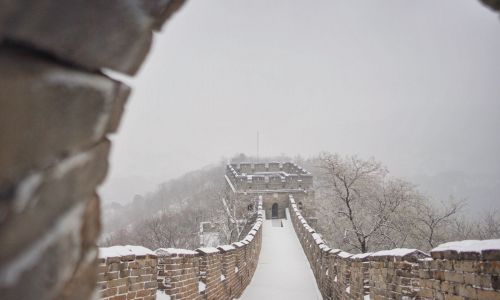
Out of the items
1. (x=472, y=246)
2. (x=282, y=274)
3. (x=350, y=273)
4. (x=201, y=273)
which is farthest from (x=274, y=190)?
(x=472, y=246)

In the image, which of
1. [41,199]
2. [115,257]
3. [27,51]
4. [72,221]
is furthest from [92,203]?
[115,257]

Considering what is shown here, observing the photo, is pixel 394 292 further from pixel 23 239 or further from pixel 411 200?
pixel 411 200

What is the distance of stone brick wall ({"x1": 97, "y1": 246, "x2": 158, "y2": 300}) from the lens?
3.62m

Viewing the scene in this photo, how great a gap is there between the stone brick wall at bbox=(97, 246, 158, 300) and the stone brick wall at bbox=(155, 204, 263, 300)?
54cm

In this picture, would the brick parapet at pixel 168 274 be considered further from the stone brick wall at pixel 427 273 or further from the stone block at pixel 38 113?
the stone block at pixel 38 113

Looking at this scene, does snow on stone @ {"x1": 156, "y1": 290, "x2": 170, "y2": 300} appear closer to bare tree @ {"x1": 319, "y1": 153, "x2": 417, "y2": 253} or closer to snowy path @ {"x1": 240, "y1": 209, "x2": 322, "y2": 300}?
snowy path @ {"x1": 240, "y1": 209, "x2": 322, "y2": 300}

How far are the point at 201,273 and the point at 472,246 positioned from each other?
4.75 metres

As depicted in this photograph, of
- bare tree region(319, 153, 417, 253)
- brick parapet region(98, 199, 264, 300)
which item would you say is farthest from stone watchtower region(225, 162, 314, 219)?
brick parapet region(98, 199, 264, 300)

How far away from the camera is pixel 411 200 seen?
22.5 meters

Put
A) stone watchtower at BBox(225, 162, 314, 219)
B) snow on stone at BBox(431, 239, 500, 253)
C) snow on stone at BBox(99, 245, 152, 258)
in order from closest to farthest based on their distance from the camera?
snow on stone at BBox(431, 239, 500, 253) → snow on stone at BBox(99, 245, 152, 258) → stone watchtower at BBox(225, 162, 314, 219)

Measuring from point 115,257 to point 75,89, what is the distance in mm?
3203

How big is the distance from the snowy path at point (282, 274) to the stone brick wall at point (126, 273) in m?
7.26

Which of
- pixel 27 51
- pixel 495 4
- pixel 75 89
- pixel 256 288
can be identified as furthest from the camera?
pixel 256 288

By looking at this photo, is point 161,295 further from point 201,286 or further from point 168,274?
point 201,286
